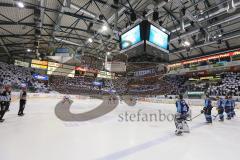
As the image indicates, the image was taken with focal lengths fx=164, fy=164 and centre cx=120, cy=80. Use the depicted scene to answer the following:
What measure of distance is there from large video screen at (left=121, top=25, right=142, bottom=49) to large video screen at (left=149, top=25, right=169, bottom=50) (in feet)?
1.22

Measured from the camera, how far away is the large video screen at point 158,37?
187 inches

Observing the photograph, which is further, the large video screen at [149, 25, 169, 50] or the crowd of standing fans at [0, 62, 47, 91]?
the crowd of standing fans at [0, 62, 47, 91]

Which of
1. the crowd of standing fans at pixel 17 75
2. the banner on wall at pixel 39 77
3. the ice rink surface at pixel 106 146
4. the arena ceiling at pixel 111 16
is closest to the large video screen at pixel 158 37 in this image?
the arena ceiling at pixel 111 16

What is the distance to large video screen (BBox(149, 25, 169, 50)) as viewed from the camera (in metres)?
4.76

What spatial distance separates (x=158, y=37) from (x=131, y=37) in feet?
2.68

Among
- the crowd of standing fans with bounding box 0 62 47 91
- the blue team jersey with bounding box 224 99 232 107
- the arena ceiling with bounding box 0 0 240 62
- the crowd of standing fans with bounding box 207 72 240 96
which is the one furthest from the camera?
the crowd of standing fans with bounding box 0 62 47 91

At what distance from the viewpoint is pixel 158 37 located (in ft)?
16.3

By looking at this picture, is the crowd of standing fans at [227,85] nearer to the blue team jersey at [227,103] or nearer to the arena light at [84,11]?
the blue team jersey at [227,103]

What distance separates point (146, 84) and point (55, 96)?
15.2 meters

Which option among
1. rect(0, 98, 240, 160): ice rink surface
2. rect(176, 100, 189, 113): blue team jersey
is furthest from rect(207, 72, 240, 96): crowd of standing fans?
rect(0, 98, 240, 160): ice rink surface

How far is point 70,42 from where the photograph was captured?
13.8 metres

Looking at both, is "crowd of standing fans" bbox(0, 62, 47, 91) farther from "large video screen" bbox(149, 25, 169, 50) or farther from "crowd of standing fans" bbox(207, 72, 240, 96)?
"crowd of standing fans" bbox(207, 72, 240, 96)

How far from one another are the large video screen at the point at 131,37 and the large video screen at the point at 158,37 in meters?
0.37

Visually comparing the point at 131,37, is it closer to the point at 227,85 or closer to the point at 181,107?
the point at 181,107
